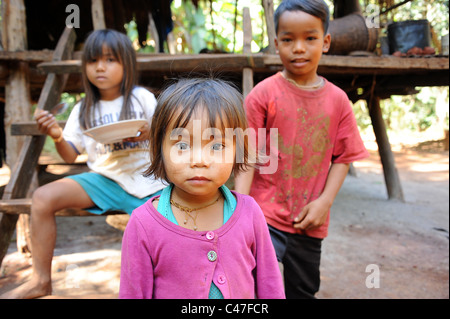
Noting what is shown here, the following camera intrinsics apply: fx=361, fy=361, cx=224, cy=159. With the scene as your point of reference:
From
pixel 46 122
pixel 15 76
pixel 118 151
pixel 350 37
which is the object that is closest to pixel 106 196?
pixel 118 151

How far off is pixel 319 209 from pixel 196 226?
85cm

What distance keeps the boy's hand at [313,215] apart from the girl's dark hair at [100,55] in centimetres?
111

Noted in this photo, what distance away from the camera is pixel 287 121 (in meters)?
1.72

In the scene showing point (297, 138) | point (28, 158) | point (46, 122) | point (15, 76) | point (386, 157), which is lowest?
point (386, 157)

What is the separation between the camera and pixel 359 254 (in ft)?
A: 12.9

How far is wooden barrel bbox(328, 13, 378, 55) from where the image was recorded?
13.2 feet

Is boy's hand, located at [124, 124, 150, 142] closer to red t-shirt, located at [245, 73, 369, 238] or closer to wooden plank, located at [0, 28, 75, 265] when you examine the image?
red t-shirt, located at [245, 73, 369, 238]

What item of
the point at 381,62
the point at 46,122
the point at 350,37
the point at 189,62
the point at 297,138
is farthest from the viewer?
the point at 350,37

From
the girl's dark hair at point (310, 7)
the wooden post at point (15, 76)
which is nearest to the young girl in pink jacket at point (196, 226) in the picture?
the girl's dark hair at point (310, 7)

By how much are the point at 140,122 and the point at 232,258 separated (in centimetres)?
98

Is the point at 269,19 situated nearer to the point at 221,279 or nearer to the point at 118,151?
the point at 118,151

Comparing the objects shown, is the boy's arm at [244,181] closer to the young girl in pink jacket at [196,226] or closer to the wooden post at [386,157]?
the young girl in pink jacket at [196,226]

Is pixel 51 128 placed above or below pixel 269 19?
below
